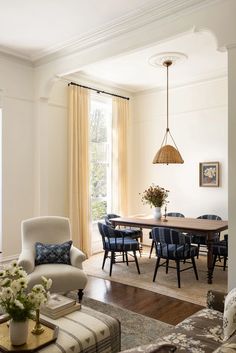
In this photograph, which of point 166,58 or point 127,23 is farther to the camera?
point 166,58

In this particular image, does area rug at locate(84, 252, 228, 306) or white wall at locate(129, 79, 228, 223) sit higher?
white wall at locate(129, 79, 228, 223)

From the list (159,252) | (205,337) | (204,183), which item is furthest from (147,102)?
(205,337)

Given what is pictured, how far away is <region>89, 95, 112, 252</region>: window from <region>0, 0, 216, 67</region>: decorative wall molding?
157cm

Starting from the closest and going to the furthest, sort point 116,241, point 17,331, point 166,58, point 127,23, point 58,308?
point 17,331
point 58,308
point 127,23
point 116,241
point 166,58

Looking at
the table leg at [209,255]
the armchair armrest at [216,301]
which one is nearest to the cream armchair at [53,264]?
the armchair armrest at [216,301]

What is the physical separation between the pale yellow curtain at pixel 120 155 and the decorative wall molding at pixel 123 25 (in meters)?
2.14

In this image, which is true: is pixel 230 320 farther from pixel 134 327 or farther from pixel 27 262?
pixel 27 262

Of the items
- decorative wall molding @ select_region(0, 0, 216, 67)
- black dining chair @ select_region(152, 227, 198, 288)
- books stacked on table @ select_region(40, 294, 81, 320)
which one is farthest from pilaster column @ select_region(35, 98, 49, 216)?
books stacked on table @ select_region(40, 294, 81, 320)

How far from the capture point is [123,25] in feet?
13.9

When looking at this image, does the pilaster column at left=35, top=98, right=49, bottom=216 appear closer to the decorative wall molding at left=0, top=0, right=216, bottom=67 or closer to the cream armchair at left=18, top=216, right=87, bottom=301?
the decorative wall molding at left=0, top=0, right=216, bottom=67

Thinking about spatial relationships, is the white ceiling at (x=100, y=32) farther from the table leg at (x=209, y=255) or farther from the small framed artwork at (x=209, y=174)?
the table leg at (x=209, y=255)

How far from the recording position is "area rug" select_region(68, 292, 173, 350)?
10.0 feet

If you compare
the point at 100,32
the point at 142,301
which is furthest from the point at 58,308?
the point at 100,32

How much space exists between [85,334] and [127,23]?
3.62 m
